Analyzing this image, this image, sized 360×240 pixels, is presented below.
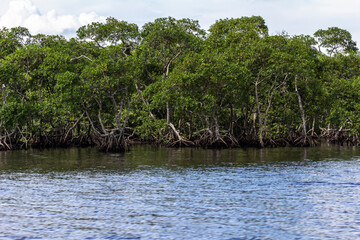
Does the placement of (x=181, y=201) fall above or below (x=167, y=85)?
below

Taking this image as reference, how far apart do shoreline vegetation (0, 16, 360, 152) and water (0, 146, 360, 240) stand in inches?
438

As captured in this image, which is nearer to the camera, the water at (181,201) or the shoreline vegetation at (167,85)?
the water at (181,201)

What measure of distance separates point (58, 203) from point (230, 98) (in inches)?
1063

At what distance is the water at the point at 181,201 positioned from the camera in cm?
1052

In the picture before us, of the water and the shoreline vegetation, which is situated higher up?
the shoreline vegetation

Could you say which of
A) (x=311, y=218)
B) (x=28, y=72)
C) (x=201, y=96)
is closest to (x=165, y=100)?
(x=201, y=96)

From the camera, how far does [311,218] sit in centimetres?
1164

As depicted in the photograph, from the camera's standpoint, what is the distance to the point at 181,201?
13.9 metres

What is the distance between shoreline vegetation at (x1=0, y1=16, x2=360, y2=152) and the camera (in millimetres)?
33906

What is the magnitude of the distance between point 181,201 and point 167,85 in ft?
72.4

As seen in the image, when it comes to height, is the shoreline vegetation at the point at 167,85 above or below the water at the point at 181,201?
above

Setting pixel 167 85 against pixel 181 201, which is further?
pixel 167 85

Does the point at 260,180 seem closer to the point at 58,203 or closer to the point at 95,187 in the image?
the point at 95,187

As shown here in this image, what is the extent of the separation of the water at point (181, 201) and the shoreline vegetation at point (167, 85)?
1113cm
